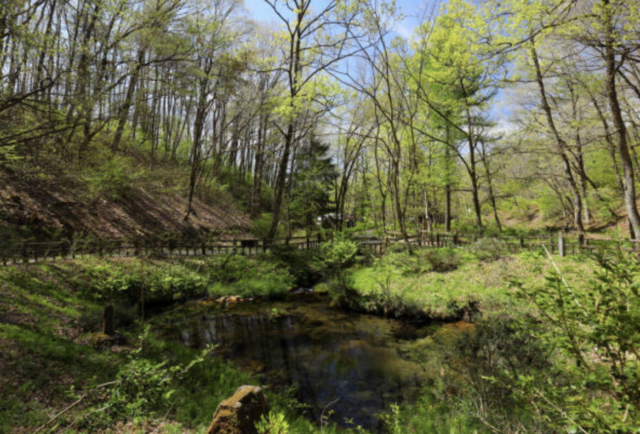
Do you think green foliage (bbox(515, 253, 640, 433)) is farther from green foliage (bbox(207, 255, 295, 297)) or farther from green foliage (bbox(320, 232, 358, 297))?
green foliage (bbox(207, 255, 295, 297))

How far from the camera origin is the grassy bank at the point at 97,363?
13.4ft

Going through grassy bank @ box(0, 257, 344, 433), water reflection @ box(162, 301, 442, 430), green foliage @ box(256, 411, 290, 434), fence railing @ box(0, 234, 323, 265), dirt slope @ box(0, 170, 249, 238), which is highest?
dirt slope @ box(0, 170, 249, 238)

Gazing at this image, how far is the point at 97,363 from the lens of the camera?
20.1ft

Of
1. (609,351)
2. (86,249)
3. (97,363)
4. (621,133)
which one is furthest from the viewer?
(86,249)

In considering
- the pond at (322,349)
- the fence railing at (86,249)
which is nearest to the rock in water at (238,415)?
the pond at (322,349)

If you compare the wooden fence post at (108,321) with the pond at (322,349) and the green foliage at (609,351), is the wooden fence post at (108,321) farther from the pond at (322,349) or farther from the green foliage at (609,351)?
the green foliage at (609,351)

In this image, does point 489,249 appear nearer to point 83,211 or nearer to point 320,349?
point 320,349

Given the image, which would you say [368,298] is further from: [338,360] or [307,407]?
[307,407]

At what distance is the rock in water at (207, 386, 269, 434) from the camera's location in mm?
3475

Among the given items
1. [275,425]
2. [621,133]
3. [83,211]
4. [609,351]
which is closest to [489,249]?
[621,133]

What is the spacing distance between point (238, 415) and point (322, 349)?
5.75m

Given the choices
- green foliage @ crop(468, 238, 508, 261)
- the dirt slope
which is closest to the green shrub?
green foliage @ crop(468, 238, 508, 261)

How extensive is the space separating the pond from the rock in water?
1.97 metres

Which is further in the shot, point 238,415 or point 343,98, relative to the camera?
point 343,98
